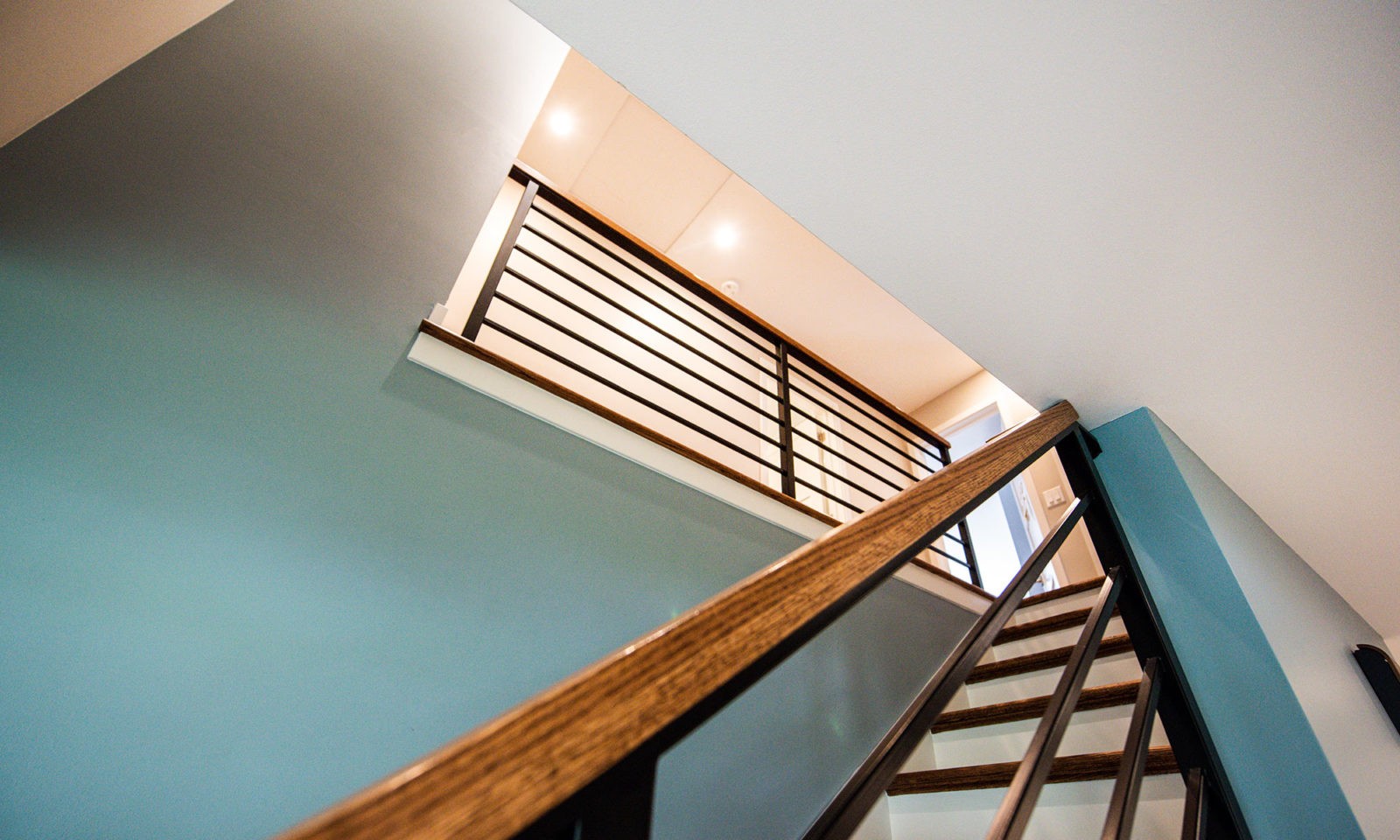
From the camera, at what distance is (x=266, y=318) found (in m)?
1.42

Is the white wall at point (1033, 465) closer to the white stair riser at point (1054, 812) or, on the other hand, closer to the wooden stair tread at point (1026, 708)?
the wooden stair tread at point (1026, 708)

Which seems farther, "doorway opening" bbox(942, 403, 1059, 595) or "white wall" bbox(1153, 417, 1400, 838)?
"doorway opening" bbox(942, 403, 1059, 595)

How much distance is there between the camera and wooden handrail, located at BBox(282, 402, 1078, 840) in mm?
236

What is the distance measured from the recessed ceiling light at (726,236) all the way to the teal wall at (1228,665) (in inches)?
133

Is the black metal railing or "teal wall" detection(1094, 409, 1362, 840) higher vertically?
the black metal railing

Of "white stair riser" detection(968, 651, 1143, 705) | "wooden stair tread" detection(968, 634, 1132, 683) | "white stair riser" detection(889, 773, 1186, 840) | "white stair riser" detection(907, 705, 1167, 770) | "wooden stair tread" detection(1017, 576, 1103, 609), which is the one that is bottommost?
"white stair riser" detection(889, 773, 1186, 840)

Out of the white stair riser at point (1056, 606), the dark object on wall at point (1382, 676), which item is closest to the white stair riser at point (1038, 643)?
the white stair riser at point (1056, 606)

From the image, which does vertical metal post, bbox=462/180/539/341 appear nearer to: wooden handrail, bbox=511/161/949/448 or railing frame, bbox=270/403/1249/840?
wooden handrail, bbox=511/161/949/448

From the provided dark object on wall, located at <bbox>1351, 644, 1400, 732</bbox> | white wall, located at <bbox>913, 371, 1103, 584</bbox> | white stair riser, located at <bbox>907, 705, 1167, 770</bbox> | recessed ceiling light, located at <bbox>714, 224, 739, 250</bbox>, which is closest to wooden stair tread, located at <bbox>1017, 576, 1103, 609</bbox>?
white stair riser, located at <bbox>907, 705, 1167, 770</bbox>

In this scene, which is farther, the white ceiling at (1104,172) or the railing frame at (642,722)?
the white ceiling at (1104,172)

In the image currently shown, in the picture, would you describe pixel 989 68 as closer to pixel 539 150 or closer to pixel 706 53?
pixel 706 53

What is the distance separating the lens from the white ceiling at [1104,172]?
35.9 inches

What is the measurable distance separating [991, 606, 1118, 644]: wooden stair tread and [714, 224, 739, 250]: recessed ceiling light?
3138mm

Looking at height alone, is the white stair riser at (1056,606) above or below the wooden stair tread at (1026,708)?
above
